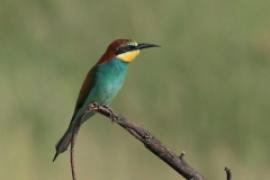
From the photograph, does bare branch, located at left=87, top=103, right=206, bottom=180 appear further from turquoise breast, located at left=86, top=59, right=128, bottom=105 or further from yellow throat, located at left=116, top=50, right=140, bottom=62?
turquoise breast, located at left=86, top=59, right=128, bottom=105

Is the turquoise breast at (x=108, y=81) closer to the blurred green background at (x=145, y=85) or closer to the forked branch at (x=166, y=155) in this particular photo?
the blurred green background at (x=145, y=85)

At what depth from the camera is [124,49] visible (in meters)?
1.95

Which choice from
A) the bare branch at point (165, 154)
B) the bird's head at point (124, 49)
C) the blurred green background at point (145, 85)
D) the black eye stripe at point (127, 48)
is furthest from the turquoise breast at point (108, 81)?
the bare branch at point (165, 154)

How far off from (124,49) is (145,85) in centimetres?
153

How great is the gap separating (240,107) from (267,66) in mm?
273

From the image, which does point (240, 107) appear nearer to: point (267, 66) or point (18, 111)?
point (267, 66)

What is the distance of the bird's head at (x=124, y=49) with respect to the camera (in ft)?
6.29

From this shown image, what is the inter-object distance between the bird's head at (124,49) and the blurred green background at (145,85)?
916mm

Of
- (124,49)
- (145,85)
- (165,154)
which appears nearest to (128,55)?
(124,49)

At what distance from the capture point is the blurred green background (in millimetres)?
3053

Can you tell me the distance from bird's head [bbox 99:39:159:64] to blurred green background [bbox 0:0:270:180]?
3.01 ft

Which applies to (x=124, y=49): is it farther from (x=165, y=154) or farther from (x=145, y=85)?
(x=145, y=85)

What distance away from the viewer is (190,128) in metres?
3.20

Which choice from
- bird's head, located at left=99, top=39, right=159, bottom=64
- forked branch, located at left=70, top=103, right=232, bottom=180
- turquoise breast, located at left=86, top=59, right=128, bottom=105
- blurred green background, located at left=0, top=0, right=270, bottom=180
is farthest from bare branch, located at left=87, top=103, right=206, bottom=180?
blurred green background, located at left=0, top=0, right=270, bottom=180
